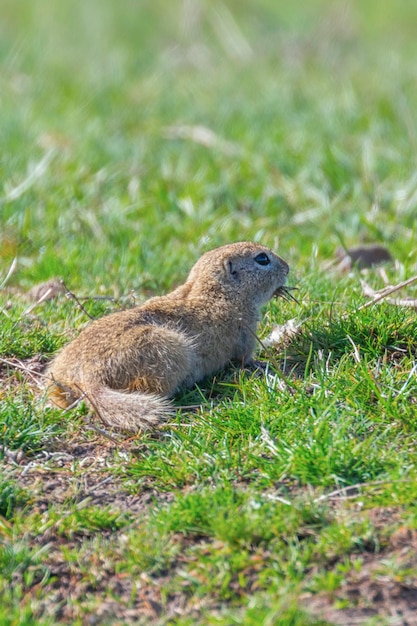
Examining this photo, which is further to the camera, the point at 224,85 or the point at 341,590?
the point at 224,85

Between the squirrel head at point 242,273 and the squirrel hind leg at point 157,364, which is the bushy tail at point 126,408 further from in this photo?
the squirrel head at point 242,273

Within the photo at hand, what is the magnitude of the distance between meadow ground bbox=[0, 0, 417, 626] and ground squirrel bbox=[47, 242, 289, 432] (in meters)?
0.12

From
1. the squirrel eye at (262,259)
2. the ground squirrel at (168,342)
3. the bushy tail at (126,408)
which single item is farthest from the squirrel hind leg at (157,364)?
the squirrel eye at (262,259)

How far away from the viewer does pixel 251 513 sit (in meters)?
3.56

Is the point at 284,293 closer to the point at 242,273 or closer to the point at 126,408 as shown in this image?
the point at 242,273

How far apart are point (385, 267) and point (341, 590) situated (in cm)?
321

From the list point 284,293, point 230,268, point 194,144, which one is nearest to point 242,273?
point 230,268

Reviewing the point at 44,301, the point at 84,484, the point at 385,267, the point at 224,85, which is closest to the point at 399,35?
the point at 224,85

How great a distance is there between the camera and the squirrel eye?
512cm

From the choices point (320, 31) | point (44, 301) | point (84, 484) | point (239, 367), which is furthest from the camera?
point (320, 31)

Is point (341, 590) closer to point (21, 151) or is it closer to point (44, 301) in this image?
point (44, 301)

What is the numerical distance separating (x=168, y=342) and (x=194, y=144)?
188 inches

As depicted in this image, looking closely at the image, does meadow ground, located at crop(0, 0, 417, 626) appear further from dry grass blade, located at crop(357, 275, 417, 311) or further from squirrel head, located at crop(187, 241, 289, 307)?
squirrel head, located at crop(187, 241, 289, 307)

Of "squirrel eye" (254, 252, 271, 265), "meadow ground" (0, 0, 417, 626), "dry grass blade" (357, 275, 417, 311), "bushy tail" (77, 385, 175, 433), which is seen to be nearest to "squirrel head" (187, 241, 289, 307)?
"squirrel eye" (254, 252, 271, 265)
